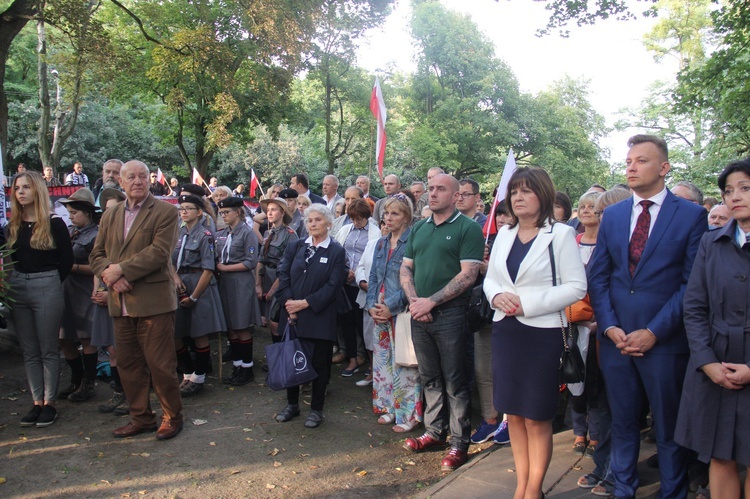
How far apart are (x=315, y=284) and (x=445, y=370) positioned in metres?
1.50

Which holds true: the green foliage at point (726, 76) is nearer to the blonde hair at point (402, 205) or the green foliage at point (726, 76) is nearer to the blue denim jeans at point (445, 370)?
the blonde hair at point (402, 205)

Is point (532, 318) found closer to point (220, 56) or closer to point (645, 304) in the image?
point (645, 304)

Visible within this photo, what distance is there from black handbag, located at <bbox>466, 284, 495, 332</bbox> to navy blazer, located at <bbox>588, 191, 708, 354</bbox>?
0.83 meters

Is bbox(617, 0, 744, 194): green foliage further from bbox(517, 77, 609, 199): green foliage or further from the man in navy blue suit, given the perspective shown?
the man in navy blue suit

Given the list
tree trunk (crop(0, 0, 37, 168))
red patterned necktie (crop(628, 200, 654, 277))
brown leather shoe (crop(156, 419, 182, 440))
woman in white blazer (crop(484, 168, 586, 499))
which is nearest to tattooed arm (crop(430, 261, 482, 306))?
woman in white blazer (crop(484, 168, 586, 499))

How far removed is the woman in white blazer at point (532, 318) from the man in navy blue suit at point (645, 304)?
11.9 inches

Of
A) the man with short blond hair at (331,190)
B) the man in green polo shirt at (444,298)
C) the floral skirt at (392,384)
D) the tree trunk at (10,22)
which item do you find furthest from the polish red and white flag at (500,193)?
the tree trunk at (10,22)

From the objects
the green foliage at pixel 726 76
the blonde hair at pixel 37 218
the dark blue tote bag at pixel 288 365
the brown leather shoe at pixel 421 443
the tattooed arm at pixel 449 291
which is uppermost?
the green foliage at pixel 726 76

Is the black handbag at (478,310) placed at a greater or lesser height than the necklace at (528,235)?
lesser

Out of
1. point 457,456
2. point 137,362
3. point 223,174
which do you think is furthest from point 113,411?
point 223,174

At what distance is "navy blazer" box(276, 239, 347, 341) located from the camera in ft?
17.0

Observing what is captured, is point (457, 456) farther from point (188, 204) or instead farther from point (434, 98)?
point (434, 98)

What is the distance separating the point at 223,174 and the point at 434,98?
15602mm

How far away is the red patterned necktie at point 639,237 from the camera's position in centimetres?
339
